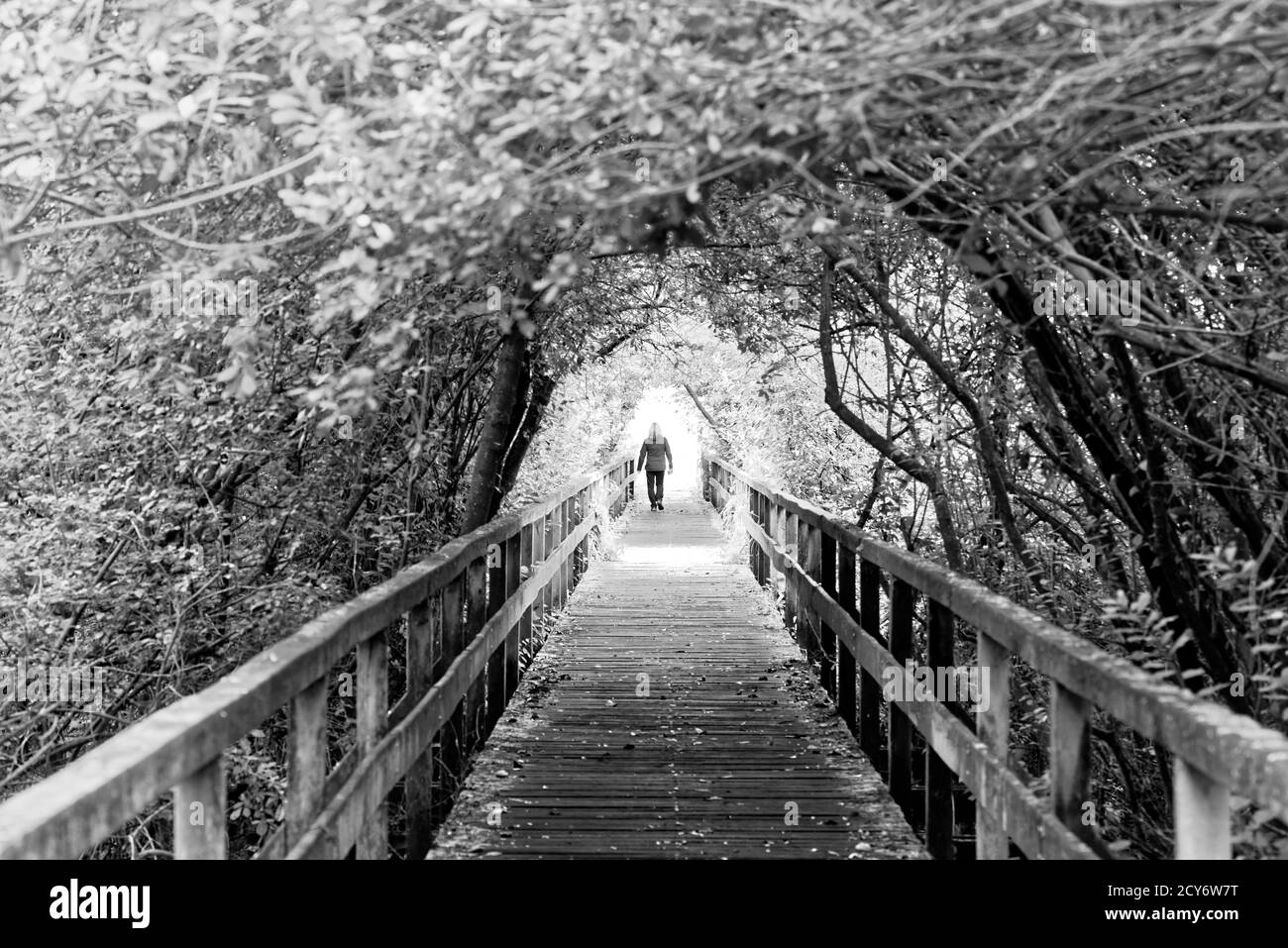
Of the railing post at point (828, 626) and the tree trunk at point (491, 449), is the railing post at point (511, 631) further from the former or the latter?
the railing post at point (828, 626)

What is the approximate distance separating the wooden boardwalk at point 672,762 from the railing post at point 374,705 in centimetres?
106

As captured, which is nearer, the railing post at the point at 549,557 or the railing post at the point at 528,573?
the railing post at the point at 528,573

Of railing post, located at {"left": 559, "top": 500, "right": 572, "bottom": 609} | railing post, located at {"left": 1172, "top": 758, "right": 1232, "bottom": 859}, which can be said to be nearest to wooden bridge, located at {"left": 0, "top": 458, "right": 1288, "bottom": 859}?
railing post, located at {"left": 1172, "top": 758, "right": 1232, "bottom": 859}

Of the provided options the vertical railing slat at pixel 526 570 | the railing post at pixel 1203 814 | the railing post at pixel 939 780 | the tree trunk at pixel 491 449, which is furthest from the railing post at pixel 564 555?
the railing post at pixel 1203 814

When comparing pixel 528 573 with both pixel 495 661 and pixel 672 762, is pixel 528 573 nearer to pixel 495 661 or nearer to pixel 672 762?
pixel 495 661

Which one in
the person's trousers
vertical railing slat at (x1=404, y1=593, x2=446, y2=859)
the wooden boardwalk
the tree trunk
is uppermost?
the tree trunk

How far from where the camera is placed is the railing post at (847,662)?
7418 mm

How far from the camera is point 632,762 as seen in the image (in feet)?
22.1

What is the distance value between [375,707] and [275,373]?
260 cm

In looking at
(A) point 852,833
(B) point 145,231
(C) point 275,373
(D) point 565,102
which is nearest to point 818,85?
(D) point 565,102

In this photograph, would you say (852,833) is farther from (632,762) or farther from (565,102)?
(565,102)

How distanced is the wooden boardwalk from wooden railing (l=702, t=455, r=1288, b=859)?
28 cm

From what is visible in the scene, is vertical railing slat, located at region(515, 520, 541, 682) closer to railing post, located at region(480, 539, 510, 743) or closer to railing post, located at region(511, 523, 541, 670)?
railing post, located at region(511, 523, 541, 670)

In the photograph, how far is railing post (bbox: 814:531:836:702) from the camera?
313 inches
